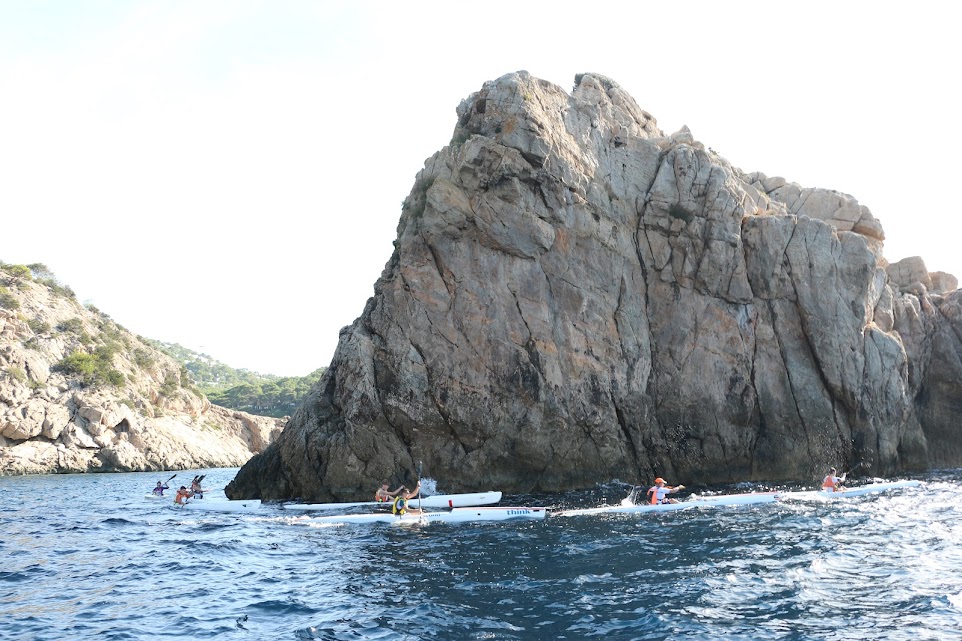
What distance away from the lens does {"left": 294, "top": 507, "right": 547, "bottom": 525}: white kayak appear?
24547 mm

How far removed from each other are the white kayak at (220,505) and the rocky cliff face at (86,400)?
26711 mm

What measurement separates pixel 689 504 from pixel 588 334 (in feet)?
29.8

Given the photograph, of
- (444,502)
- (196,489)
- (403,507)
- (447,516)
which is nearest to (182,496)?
(196,489)

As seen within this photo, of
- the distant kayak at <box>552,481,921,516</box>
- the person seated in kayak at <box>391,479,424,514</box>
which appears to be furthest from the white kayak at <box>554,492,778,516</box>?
the person seated in kayak at <box>391,479,424,514</box>

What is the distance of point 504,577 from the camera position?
1593cm

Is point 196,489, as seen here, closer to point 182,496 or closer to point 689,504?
point 182,496

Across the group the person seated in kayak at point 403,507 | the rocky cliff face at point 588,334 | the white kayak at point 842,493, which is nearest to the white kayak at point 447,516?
the person seated in kayak at point 403,507

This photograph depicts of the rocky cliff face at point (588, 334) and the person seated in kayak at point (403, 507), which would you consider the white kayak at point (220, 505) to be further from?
the person seated in kayak at point (403, 507)

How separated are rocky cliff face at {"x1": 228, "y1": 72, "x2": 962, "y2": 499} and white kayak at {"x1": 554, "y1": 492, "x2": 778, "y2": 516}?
5146 millimetres

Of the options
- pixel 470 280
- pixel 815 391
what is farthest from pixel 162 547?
pixel 815 391

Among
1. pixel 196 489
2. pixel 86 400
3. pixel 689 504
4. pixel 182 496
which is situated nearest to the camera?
pixel 689 504

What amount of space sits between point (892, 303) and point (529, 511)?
27.8m

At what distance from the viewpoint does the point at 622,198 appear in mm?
34906

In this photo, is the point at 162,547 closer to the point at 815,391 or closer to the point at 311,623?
the point at 311,623
